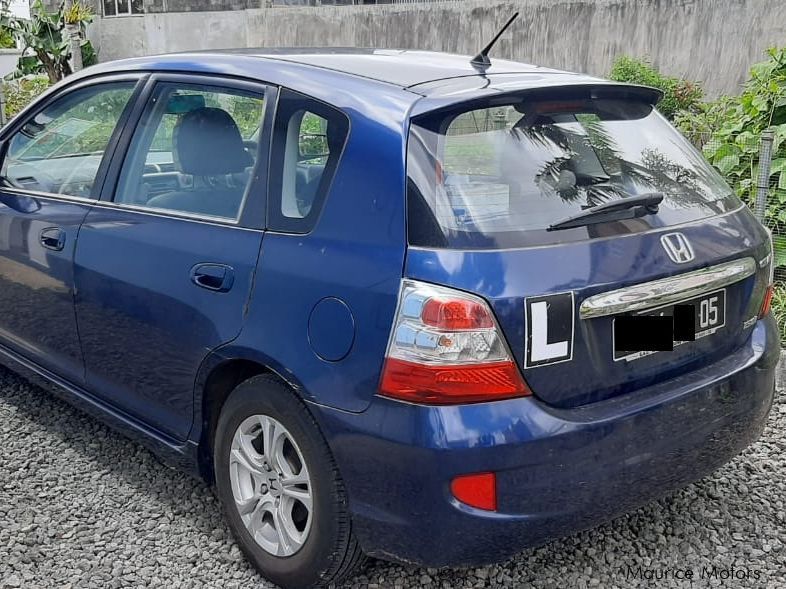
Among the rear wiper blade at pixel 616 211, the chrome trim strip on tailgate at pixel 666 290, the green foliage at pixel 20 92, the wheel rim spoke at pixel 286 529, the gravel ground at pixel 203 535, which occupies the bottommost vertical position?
the gravel ground at pixel 203 535

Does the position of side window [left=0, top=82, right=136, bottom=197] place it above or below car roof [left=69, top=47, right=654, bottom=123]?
below

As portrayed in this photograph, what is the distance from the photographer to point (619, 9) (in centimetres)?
1255

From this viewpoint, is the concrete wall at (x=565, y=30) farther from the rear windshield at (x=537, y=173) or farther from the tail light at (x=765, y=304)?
the rear windshield at (x=537, y=173)

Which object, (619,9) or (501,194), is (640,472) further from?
(619,9)

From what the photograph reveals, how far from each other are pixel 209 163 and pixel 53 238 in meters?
0.90

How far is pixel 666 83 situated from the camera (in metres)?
Answer: 11.1

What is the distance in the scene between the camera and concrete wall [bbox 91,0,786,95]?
11.3 meters

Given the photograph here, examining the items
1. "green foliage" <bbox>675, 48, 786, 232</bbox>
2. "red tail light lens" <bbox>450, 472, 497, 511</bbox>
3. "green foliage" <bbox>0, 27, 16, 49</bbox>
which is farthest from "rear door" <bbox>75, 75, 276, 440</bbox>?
"green foliage" <bbox>0, 27, 16, 49</bbox>

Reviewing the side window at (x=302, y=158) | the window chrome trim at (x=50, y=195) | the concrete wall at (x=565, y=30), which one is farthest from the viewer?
the concrete wall at (x=565, y=30)

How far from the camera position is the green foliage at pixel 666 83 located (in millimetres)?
10883

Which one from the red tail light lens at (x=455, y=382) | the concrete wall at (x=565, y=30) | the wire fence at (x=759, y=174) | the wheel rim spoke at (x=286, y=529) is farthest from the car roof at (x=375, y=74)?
the concrete wall at (x=565, y=30)

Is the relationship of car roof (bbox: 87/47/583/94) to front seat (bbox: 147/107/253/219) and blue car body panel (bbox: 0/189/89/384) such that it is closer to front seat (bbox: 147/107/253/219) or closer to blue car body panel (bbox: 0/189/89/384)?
front seat (bbox: 147/107/253/219)

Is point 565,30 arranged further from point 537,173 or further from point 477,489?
point 477,489

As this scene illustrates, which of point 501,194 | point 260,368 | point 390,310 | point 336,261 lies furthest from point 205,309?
point 501,194
